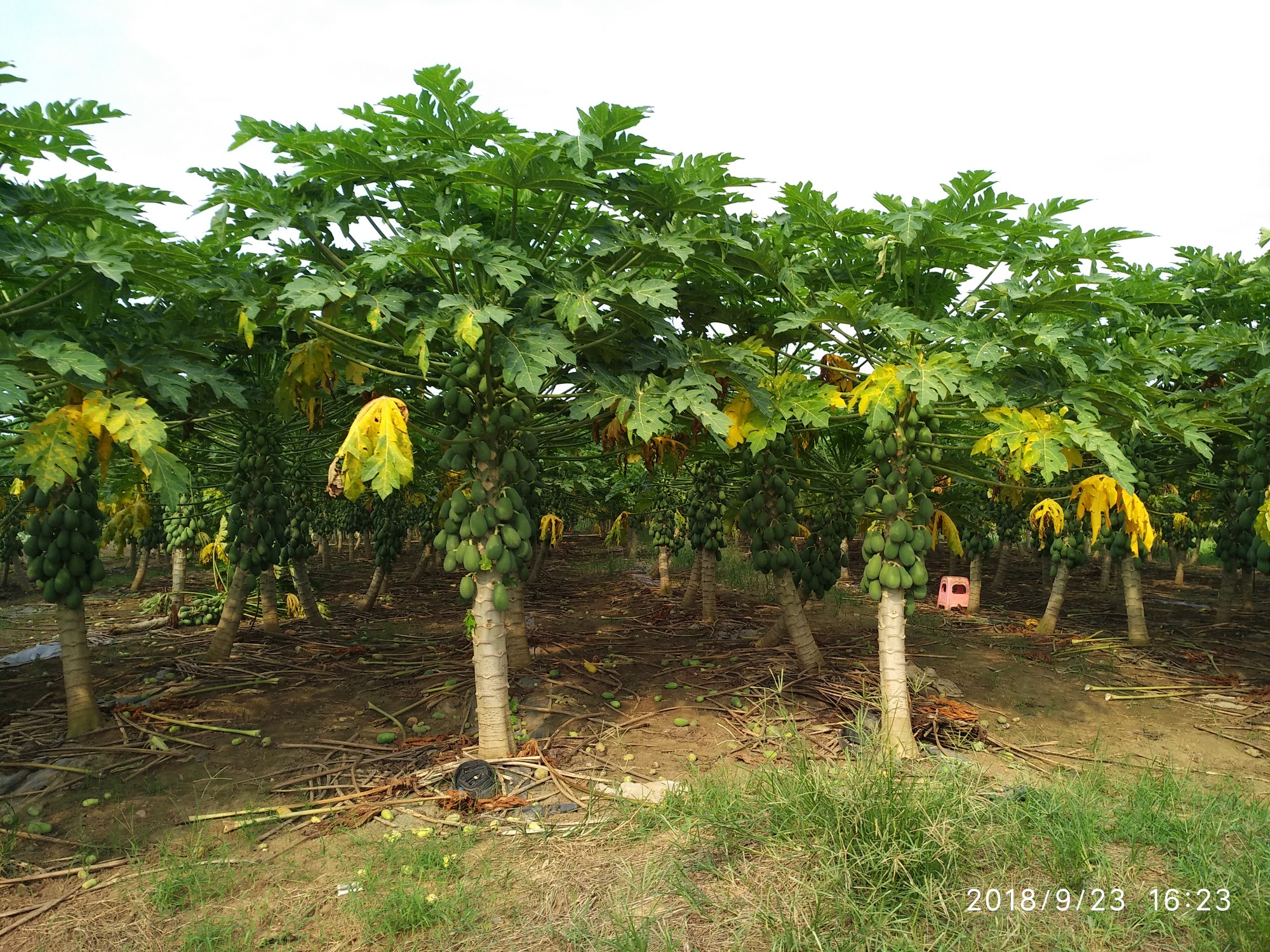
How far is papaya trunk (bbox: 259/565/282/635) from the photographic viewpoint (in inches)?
412

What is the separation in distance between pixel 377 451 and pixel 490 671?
1.91 m

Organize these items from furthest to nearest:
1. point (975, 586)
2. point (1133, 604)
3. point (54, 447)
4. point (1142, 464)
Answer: point (975, 586), point (1133, 604), point (1142, 464), point (54, 447)

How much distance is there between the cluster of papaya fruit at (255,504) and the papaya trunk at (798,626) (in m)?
5.73

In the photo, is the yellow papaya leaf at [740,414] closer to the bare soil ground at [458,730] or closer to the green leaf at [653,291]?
the green leaf at [653,291]

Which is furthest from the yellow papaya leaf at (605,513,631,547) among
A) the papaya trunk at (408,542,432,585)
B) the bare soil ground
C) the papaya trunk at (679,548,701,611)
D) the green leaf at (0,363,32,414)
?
the green leaf at (0,363,32,414)

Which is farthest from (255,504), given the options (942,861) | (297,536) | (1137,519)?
(1137,519)

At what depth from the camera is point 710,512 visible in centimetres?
1092

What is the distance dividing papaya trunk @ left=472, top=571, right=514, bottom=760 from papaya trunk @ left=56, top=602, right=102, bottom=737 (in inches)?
144

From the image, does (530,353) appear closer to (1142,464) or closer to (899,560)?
(899,560)

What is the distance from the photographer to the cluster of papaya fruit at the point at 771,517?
7.29 meters

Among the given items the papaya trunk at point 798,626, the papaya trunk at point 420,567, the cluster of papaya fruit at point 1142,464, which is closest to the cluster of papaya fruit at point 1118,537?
the cluster of papaya fruit at point 1142,464

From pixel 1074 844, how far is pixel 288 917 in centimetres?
409

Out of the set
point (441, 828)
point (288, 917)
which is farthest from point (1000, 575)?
point (288, 917)

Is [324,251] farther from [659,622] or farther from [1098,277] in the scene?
[659,622]
